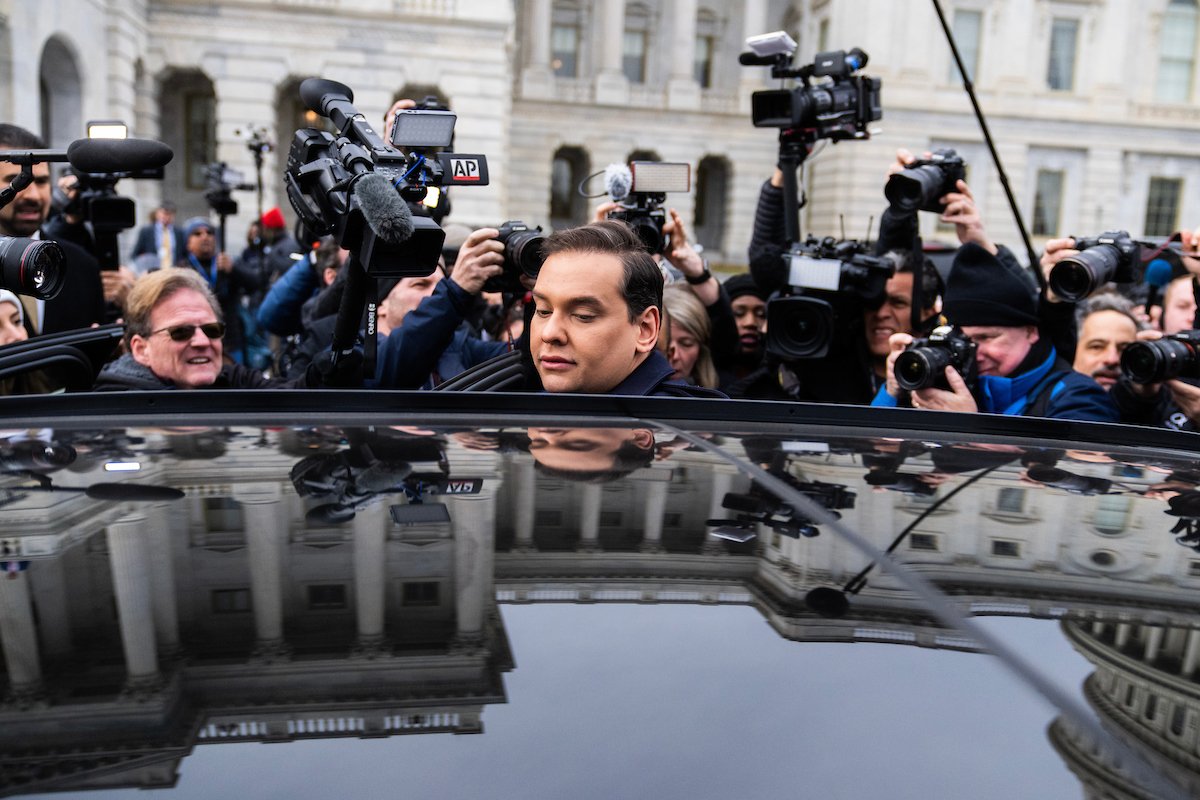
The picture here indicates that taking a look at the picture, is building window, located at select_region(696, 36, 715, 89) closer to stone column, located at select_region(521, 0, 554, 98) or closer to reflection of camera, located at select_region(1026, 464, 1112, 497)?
stone column, located at select_region(521, 0, 554, 98)

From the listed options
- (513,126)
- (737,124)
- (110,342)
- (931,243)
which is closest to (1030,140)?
(737,124)

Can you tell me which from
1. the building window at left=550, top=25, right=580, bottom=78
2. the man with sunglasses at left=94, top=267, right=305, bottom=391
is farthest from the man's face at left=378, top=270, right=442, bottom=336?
the building window at left=550, top=25, right=580, bottom=78

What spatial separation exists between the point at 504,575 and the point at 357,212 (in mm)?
1391

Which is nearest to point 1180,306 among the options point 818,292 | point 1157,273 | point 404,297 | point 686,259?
point 1157,273

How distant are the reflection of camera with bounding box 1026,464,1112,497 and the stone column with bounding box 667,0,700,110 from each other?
110ft

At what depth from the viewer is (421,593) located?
0.89m

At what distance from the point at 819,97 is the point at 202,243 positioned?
6244mm

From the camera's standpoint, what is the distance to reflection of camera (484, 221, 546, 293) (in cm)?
275

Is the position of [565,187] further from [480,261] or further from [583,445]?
[583,445]

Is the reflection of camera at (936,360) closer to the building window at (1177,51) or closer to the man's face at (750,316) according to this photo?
the man's face at (750,316)

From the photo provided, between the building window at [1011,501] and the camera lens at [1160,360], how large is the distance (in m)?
1.79

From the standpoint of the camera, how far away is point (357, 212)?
2.13 meters

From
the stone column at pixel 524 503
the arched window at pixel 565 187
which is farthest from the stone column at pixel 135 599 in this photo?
the arched window at pixel 565 187

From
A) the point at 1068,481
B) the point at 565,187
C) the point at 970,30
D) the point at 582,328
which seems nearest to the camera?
the point at 1068,481
